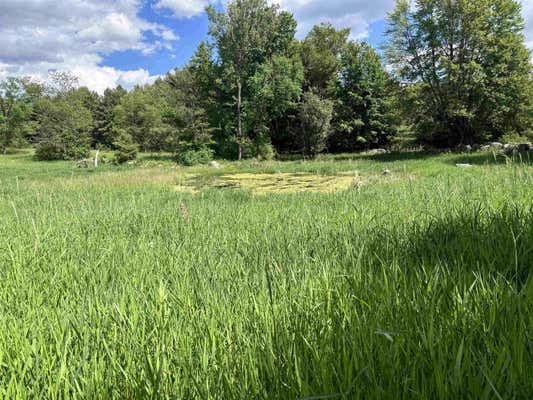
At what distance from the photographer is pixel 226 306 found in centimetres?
157

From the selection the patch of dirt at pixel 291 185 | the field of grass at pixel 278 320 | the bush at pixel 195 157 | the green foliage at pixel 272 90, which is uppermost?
the green foliage at pixel 272 90

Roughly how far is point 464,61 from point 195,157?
2065cm

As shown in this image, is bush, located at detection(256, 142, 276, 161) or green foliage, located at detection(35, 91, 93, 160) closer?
bush, located at detection(256, 142, 276, 161)

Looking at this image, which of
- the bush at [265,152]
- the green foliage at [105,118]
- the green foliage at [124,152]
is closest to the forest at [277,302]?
the bush at [265,152]

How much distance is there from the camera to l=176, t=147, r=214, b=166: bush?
27.6m

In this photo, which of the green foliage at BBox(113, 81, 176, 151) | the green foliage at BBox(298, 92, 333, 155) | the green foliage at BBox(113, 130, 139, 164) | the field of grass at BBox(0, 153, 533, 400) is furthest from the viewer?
the green foliage at BBox(113, 81, 176, 151)

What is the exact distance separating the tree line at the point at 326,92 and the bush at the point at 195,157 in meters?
0.12

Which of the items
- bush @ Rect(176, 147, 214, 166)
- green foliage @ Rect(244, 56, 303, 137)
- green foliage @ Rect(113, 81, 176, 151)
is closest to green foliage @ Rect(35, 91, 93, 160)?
green foliage @ Rect(113, 81, 176, 151)

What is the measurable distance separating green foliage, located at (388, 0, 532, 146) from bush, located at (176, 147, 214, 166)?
15.9 metres

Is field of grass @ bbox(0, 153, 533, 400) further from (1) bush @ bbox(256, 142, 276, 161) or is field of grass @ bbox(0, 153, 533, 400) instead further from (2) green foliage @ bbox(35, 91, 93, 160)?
(2) green foliage @ bbox(35, 91, 93, 160)

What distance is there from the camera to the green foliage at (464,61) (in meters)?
20.8

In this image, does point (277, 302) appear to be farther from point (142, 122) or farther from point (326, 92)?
point (142, 122)

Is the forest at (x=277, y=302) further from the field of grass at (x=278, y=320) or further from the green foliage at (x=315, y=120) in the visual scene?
the green foliage at (x=315, y=120)

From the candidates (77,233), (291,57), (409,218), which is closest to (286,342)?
(409,218)
